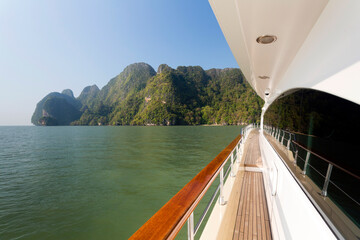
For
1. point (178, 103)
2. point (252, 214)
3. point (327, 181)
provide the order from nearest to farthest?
point (327, 181), point (252, 214), point (178, 103)

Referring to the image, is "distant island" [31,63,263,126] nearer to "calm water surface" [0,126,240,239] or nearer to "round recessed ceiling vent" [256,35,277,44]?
"calm water surface" [0,126,240,239]

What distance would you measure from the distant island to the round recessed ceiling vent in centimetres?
5603

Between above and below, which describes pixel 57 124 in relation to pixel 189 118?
below

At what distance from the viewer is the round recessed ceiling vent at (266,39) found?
1975 mm

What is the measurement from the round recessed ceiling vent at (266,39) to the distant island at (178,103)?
5603 cm

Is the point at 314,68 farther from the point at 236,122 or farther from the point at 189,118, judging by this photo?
the point at 189,118

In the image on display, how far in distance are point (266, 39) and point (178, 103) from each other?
81868mm

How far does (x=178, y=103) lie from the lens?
83.6 m

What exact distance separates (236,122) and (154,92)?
4419cm

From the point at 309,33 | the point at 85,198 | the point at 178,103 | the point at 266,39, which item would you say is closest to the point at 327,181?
the point at 309,33

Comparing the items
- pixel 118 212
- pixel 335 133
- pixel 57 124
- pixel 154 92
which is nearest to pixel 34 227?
pixel 118 212

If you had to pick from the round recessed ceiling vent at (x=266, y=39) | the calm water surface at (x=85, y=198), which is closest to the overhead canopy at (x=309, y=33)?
the round recessed ceiling vent at (x=266, y=39)

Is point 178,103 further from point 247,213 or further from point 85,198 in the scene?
point 247,213

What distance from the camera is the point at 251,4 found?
1.45 meters
